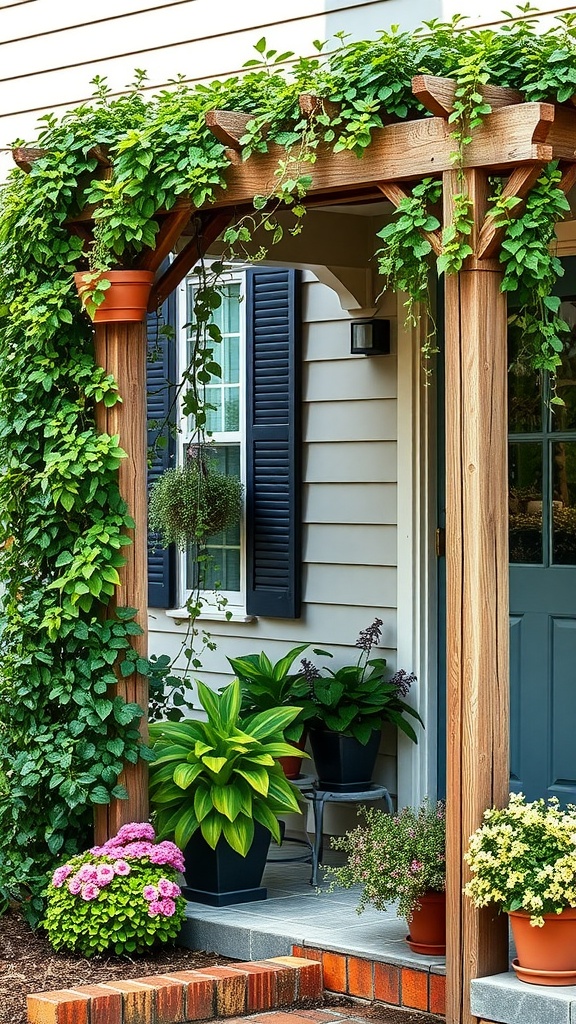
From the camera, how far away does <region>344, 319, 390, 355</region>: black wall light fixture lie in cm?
604

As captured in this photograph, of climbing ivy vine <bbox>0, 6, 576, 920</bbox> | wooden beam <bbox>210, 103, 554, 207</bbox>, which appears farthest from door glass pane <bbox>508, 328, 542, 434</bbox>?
wooden beam <bbox>210, 103, 554, 207</bbox>

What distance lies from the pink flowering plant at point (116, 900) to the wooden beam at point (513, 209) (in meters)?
2.27

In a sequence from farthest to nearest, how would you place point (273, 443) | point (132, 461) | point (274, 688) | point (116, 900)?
point (273, 443) < point (274, 688) < point (132, 461) < point (116, 900)

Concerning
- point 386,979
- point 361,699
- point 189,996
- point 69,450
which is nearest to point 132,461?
point 69,450

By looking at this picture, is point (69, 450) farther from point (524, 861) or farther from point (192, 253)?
point (524, 861)

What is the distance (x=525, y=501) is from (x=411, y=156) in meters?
1.82

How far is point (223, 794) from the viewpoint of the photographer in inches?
192

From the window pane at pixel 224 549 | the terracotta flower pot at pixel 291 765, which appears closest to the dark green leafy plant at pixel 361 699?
the terracotta flower pot at pixel 291 765

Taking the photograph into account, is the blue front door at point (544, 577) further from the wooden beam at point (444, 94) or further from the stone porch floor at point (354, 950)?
the wooden beam at point (444, 94)

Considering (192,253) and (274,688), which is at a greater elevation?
(192,253)

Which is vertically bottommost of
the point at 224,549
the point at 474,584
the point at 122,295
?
the point at 474,584

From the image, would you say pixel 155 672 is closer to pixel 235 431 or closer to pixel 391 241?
pixel 235 431

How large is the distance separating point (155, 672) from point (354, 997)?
59.8 inches

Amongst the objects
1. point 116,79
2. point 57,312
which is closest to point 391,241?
point 57,312
